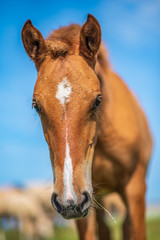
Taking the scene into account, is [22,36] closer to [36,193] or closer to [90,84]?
[90,84]

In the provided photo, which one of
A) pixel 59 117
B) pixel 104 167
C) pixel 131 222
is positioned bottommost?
pixel 131 222

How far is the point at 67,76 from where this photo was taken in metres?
2.89

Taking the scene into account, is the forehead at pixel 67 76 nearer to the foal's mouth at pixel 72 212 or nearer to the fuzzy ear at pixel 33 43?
the fuzzy ear at pixel 33 43

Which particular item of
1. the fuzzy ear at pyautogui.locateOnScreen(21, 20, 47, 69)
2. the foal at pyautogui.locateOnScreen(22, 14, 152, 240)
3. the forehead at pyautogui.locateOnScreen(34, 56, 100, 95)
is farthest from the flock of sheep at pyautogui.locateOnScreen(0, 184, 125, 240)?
the forehead at pyautogui.locateOnScreen(34, 56, 100, 95)

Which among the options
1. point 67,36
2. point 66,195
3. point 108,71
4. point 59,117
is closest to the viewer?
point 66,195

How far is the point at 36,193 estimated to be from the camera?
24.4 meters

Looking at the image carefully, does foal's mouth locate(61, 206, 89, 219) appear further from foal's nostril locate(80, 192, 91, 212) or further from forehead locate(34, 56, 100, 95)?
forehead locate(34, 56, 100, 95)

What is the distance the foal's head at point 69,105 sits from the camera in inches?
98.7

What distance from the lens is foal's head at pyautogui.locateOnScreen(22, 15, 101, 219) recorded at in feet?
8.23

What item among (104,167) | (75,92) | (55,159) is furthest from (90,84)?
(104,167)

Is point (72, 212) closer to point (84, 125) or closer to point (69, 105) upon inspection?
point (84, 125)

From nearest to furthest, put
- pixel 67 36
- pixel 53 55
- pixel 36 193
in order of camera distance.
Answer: pixel 53 55 < pixel 67 36 < pixel 36 193

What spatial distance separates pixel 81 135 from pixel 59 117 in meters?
0.26

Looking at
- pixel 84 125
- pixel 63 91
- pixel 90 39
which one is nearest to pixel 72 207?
pixel 84 125
